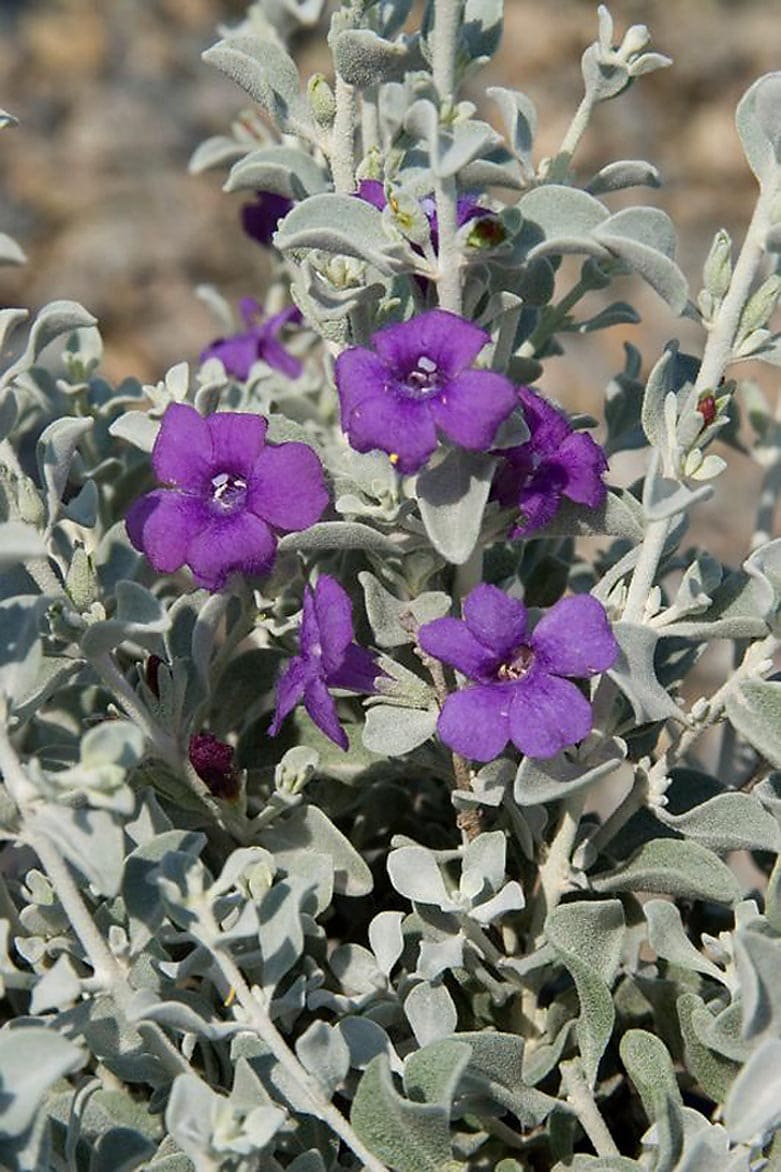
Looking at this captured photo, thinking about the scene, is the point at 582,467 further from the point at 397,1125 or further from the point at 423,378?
the point at 397,1125

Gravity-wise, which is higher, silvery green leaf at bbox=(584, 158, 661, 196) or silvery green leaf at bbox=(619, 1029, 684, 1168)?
silvery green leaf at bbox=(584, 158, 661, 196)

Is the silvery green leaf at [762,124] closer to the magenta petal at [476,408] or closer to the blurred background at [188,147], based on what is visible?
the magenta petal at [476,408]

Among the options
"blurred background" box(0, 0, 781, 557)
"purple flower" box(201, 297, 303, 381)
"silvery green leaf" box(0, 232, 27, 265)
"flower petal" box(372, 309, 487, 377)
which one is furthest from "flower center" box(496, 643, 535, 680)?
"blurred background" box(0, 0, 781, 557)

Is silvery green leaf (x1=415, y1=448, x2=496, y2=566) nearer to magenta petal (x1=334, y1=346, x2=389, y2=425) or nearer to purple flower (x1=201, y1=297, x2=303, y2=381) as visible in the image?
magenta petal (x1=334, y1=346, x2=389, y2=425)

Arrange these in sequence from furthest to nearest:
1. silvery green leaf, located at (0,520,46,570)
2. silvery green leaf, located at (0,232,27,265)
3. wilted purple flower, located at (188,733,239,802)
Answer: wilted purple flower, located at (188,733,239,802) → silvery green leaf, located at (0,232,27,265) → silvery green leaf, located at (0,520,46,570)

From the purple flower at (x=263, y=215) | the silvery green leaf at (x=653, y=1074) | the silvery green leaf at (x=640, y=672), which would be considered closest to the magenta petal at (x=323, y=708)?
the silvery green leaf at (x=640, y=672)

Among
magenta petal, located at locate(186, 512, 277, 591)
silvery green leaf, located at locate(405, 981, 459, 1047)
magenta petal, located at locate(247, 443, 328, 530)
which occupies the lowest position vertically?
silvery green leaf, located at locate(405, 981, 459, 1047)

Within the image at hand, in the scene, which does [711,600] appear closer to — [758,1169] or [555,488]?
[555,488]
